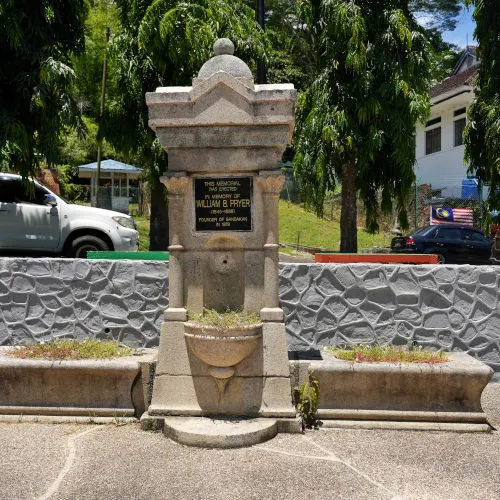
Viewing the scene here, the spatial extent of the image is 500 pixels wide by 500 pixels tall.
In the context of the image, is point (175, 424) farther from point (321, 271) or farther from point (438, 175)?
point (438, 175)

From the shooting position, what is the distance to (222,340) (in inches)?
231

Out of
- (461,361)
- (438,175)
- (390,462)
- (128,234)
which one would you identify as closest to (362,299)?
(461,361)

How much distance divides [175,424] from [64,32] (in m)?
11.5

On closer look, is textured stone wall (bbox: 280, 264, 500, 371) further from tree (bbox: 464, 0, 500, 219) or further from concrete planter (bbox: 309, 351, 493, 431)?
tree (bbox: 464, 0, 500, 219)

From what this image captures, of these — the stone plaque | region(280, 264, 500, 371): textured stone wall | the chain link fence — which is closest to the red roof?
the chain link fence

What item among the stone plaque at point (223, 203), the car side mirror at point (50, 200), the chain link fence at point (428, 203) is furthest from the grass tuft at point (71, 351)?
the chain link fence at point (428, 203)

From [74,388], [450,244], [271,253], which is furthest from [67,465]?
[450,244]

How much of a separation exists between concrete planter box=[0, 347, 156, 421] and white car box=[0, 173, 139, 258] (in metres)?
6.73

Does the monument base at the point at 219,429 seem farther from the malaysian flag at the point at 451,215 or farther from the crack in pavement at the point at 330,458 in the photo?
the malaysian flag at the point at 451,215

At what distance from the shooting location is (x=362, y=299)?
28.4 ft

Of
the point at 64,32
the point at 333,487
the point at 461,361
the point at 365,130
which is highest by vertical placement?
the point at 64,32

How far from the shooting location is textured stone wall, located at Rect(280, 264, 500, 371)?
27.7 feet

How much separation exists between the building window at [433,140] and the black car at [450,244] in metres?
11.4

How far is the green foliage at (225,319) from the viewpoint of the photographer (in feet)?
19.7
